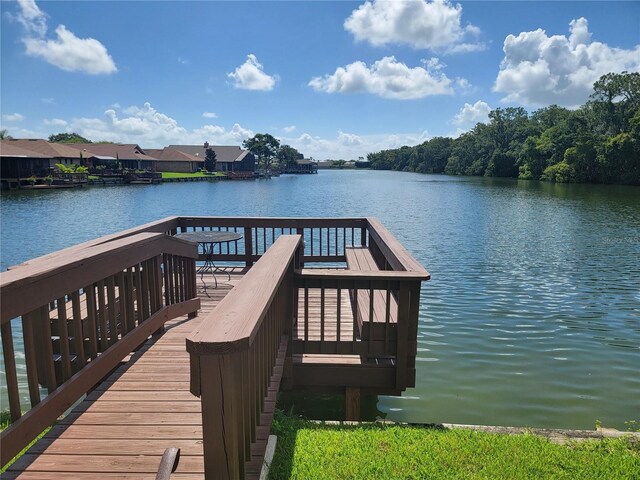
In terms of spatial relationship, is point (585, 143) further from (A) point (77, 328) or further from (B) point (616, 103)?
(A) point (77, 328)

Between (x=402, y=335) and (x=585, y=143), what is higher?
(x=585, y=143)

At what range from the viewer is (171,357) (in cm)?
400

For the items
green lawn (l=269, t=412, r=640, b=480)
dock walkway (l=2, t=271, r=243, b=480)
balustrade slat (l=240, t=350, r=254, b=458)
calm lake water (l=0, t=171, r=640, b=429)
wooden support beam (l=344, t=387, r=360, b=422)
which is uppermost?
balustrade slat (l=240, t=350, r=254, b=458)

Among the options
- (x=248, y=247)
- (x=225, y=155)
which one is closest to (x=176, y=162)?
(x=225, y=155)

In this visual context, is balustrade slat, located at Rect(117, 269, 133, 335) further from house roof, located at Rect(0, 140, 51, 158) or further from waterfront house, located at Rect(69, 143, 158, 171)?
waterfront house, located at Rect(69, 143, 158, 171)

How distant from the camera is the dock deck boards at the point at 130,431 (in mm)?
2445

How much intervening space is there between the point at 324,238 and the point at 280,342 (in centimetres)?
1477

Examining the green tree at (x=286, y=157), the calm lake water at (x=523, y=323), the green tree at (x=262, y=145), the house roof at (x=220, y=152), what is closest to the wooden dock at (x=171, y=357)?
the calm lake water at (x=523, y=323)

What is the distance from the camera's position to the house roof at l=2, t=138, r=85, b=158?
5532cm

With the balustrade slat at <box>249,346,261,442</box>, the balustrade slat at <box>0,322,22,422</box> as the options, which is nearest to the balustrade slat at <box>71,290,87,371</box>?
the balustrade slat at <box>0,322,22,422</box>

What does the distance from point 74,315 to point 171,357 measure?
4.37 ft

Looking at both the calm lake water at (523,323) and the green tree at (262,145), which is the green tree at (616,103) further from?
the green tree at (262,145)

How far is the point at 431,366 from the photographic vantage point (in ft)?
21.3

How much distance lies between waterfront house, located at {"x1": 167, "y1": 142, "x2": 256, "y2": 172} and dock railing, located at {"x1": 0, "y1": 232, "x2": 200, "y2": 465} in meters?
105
